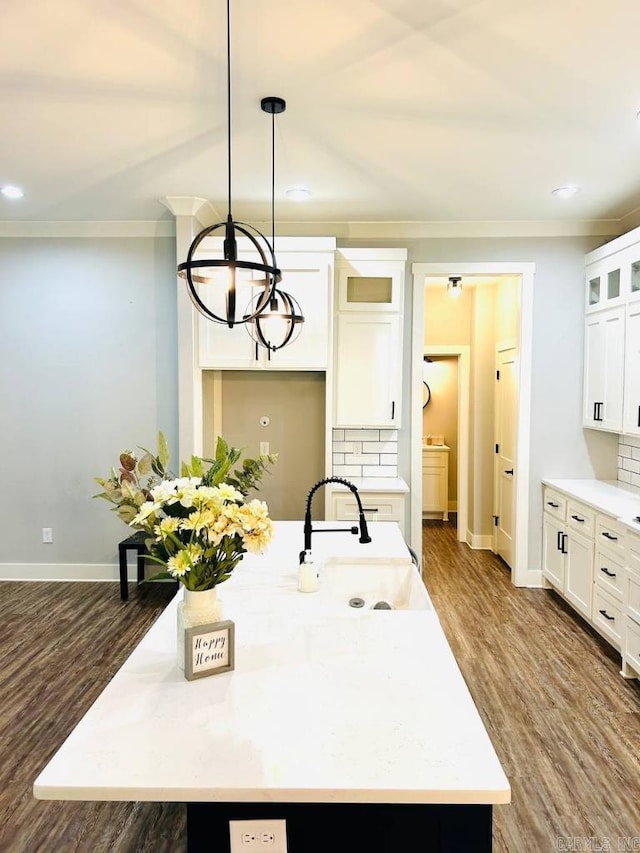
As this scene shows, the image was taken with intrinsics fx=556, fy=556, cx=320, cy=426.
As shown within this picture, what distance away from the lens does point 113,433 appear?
460cm

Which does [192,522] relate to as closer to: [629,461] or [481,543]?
[629,461]

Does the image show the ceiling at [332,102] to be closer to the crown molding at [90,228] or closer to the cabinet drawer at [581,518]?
the crown molding at [90,228]

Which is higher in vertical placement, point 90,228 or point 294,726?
point 90,228

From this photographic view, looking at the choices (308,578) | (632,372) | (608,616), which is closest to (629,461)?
(632,372)

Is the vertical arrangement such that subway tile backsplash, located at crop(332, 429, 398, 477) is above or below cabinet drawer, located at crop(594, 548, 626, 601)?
above

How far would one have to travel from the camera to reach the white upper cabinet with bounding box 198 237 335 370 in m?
4.05

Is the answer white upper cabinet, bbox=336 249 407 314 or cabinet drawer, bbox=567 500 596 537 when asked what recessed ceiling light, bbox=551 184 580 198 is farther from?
cabinet drawer, bbox=567 500 596 537

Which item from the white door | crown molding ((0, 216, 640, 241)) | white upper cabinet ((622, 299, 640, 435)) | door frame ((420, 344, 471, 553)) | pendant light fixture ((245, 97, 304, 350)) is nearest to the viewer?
pendant light fixture ((245, 97, 304, 350))

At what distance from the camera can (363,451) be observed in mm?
4504

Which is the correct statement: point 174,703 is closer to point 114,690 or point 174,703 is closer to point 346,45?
point 114,690

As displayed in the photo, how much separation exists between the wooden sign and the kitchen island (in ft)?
0.10

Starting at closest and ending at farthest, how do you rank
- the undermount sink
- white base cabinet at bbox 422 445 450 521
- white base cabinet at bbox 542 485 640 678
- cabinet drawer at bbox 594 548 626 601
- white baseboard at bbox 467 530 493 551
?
the undermount sink, white base cabinet at bbox 542 485 640 678, cabinet drawer at bbox 594 548 626 601, white baseboard at bbox 467 530 493 551, white base cabinet at bbox 422 445 450 521

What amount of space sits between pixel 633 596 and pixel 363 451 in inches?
84.2

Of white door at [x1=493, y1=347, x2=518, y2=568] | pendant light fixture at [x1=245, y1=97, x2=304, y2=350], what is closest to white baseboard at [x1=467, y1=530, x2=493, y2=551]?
white door at [x1=493, y1=347, x2=518, y2=568]
